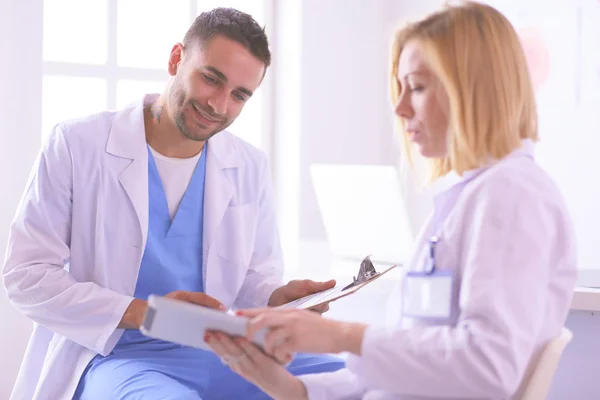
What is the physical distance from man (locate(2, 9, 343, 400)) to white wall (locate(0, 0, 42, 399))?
0.92 meters

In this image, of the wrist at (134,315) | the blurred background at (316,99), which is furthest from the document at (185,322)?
the blurred background at (316,99)

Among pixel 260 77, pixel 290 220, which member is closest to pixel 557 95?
pixel 290 220

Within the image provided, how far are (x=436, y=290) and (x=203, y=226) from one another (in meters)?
0.95

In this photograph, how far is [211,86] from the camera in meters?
1.89

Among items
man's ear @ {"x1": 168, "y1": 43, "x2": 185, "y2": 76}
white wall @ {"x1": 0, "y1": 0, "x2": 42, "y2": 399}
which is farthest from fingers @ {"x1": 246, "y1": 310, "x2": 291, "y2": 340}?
white wall @ {"x1": 0, "y1": 0, "x2": 42, "y2": 399}

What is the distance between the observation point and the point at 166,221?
186cm

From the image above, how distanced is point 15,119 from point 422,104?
196 cm

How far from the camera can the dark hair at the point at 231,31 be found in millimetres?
1900

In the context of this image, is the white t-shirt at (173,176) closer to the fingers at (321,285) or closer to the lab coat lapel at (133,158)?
the lab coat lapel at (133,158)

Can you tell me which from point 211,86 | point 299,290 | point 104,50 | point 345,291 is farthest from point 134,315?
point 104,50

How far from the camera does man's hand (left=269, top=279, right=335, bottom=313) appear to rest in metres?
1.74

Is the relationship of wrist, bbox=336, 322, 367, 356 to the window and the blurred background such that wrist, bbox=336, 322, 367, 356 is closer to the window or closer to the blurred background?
the blurred background

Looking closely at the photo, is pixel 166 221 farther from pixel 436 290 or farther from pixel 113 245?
pixel 436 290

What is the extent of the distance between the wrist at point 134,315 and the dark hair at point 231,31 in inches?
26.1
